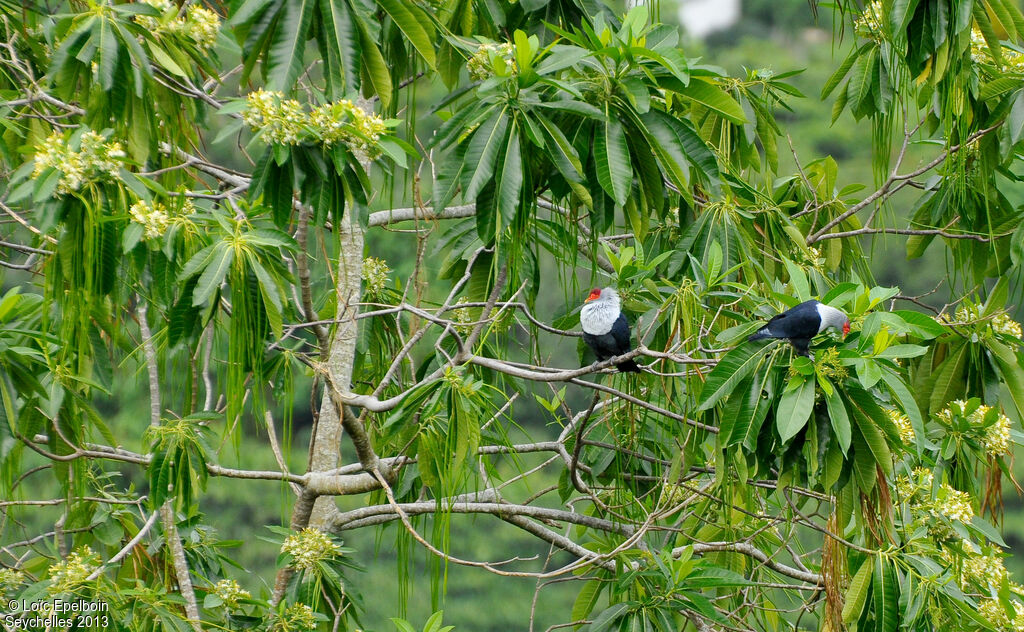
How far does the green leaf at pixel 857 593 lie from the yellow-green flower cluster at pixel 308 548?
142 cm

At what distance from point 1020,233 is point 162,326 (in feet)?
7.84

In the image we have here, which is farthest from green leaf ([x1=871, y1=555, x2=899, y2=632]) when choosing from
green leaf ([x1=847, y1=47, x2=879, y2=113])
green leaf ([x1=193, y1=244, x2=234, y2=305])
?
green leaf ([x1=193, y1=244, x2=234, y2=305])

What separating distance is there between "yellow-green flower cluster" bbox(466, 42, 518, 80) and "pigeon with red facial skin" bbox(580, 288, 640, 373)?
0.78 meters

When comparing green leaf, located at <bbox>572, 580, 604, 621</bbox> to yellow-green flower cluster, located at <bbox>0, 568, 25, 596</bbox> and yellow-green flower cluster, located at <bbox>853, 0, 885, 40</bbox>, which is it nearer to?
yellow-green flower cluster, located at <bbox>0, 568, 25, 596</bbox>

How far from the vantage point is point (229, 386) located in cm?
182

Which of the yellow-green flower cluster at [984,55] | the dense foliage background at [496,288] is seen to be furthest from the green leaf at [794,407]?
the yellow-green flower cluster at [984,55]

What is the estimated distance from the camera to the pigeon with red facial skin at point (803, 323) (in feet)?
6.41

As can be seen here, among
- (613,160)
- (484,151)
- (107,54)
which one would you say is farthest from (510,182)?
(107,54)

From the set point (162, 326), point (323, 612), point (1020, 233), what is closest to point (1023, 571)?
point (1020, 233)

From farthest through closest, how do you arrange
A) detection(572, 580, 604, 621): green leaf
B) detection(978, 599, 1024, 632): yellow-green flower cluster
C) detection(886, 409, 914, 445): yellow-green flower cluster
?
detection(572, 580, 604, 621): green leaf < detection(886, 409, 914, 445): yellow-green flower cluster < detection(978, 599, 1024, 632): yellow-green flower cluster

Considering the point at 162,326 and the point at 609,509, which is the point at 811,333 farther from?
the point at 162,326

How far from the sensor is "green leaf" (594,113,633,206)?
1.97 meters

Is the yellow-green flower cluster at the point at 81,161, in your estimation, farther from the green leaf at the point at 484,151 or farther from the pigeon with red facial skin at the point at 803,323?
the pigeon with red facial skin at the point at 803,323

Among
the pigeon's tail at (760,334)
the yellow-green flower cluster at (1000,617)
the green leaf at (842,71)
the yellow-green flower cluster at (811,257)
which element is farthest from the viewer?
the green leaf at (842,71)
